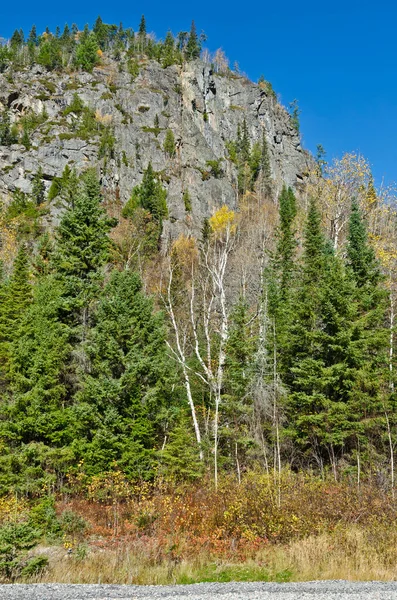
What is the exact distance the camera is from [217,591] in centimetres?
838

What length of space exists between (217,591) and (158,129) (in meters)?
79.9

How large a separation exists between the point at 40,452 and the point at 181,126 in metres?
76.8

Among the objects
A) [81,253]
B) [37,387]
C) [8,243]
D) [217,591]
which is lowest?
[217,591]

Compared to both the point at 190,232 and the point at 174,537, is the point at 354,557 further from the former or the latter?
the point at 190,232

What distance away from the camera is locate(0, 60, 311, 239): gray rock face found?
69.7 meters

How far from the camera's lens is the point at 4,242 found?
1778 inches

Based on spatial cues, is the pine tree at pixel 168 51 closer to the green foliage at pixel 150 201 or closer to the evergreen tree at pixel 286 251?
the green foliage at pixel 150 201

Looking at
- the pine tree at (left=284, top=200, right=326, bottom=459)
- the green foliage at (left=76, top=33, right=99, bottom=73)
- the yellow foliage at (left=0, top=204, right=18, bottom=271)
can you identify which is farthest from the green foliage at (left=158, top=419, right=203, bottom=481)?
the green foliage at (left=76, top=33, right=99, bottom=73)

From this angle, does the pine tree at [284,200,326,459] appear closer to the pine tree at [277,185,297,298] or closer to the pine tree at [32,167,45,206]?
the pine tree at [277,185,297,298]

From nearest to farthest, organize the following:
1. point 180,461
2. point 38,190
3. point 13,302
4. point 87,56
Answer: point 180,461 → point 13,302 → point 38,190 → point 87,56

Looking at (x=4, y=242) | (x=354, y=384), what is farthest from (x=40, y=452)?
(x=4, y=242)

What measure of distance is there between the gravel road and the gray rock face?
52.6 meters

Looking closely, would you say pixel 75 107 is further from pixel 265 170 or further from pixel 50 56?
pixel 265 170

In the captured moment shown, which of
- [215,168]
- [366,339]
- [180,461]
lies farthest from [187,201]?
[180,461]
